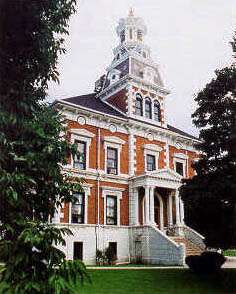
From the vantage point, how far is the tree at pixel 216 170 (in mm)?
15141

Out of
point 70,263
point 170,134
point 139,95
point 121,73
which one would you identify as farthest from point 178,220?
point 70,263

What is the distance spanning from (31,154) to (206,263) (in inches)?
580

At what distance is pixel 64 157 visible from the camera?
678 cm

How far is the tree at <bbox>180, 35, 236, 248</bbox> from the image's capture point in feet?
49.7

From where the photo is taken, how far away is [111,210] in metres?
27.9

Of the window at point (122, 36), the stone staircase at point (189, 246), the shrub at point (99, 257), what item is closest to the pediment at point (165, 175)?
the stone staircase at point (189, 246)

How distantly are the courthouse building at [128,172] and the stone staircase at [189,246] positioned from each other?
7cm

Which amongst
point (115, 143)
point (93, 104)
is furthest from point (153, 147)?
point (93, 104)

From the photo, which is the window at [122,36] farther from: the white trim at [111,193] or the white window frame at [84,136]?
the white trim at [111,193]

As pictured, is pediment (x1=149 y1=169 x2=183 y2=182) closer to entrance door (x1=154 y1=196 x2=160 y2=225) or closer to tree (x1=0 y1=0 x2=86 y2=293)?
entrance door (x1=154 y1=196 x2=160 y2=225)

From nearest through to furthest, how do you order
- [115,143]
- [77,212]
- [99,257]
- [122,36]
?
[99,257]
[77,212]
[115,143]
[122,36]

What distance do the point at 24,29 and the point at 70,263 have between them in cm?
396

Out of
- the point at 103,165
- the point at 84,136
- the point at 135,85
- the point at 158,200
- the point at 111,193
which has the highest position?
the point at 135,85

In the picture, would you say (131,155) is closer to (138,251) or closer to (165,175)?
(165,175)
